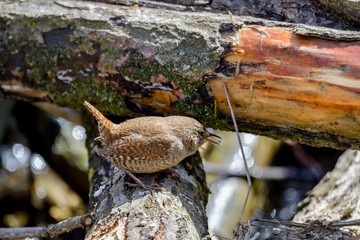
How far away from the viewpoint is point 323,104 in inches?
122

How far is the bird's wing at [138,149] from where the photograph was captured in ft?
10.1

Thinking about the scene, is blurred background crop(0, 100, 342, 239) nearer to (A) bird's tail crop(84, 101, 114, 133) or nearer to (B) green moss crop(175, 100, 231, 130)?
(B) green moss crop(175, 100, 231, 130)

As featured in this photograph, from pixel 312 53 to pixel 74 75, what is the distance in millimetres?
2003

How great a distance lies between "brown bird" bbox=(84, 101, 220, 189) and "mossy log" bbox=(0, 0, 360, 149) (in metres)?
0.36

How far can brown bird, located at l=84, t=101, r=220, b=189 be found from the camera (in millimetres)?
3092

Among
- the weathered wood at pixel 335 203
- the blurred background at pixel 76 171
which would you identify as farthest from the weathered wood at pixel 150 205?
the blurred background at pixel 76 171

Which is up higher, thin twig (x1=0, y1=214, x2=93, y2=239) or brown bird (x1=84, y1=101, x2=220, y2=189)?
brown bird (x1=84, y1=101, x2=220, y2=189)

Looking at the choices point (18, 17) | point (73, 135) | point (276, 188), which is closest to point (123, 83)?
point (18, 17)

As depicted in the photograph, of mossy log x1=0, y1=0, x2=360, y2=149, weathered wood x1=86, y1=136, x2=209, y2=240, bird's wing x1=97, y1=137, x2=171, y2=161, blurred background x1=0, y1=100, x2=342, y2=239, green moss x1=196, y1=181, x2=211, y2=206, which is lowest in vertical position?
blurred background x1=0, y1=100, x2=342, y2=239

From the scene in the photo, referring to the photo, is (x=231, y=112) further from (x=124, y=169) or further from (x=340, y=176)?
(x=340, y=176)

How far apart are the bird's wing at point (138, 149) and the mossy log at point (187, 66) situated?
56cm

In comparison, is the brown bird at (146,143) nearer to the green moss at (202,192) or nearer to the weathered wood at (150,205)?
the weathered wood at (150,205)

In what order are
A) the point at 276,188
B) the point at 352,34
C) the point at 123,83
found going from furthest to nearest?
the point at 276,188
the point at 123,83
the point at 352,34

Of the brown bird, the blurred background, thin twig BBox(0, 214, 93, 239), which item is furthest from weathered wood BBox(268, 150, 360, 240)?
thin twig BBox(0, 214, 93, 239)
